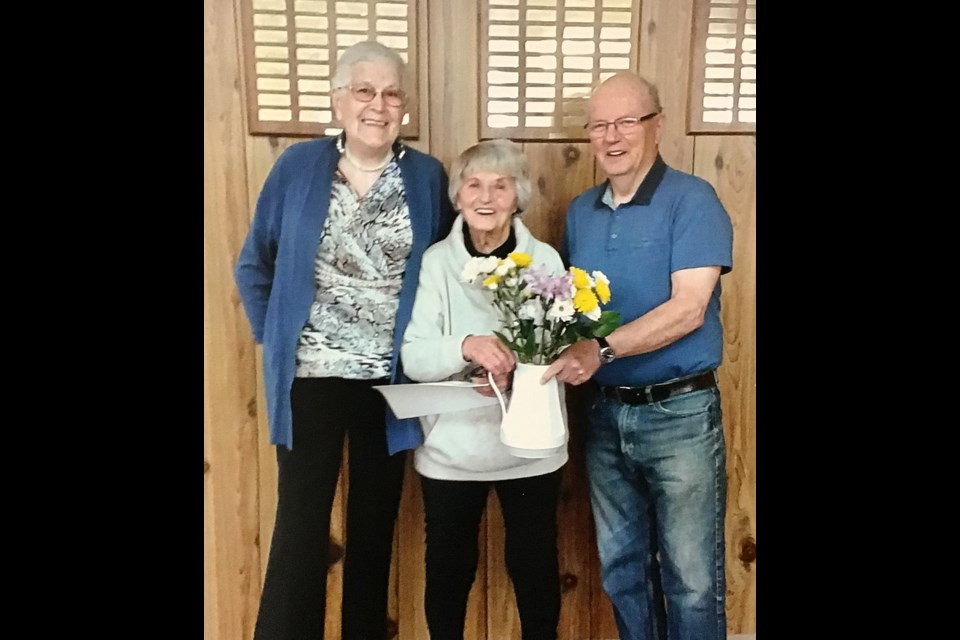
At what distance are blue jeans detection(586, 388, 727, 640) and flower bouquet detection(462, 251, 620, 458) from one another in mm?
176

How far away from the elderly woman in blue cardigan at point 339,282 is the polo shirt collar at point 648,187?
295 millimetres

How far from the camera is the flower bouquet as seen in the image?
3.62 feet

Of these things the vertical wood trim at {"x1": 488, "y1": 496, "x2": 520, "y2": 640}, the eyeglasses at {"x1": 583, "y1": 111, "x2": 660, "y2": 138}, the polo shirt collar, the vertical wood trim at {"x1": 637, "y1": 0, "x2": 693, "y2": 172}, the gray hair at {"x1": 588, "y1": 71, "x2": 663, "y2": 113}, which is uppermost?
the vertical wood trim at {"x1": 637, "y1": 0, "x2": 693, "y2": 172}

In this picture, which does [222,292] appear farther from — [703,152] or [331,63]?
[703,152]

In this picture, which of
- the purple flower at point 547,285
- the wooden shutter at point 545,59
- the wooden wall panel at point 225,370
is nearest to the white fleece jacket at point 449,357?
the purple flower at point 547,285

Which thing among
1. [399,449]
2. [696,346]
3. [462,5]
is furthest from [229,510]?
[462,5]

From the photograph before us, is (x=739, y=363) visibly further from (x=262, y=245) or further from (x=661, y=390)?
(x=262, y=245)

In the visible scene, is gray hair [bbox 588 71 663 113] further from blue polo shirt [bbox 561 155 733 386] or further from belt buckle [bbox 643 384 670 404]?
belt buckle [bbox 643 384 670 404]

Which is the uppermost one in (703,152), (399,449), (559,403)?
(703,152)

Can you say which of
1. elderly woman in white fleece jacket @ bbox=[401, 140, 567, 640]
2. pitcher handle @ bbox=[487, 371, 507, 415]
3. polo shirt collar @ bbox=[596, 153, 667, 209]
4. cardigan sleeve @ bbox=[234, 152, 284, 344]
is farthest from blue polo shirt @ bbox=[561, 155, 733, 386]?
cardigan sleeve @ bbox=[234, 152, 284, 344]

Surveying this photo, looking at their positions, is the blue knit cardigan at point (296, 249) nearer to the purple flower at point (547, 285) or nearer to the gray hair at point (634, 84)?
the purple flower at point (547, 285)
